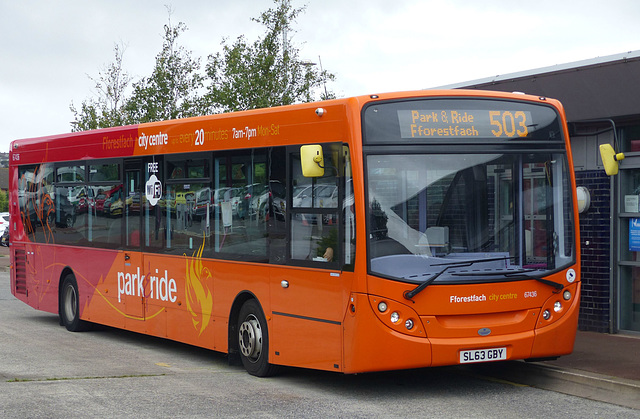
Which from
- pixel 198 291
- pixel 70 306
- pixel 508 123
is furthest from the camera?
pixel 70 306

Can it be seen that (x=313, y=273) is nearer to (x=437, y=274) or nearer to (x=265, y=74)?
(x=437, y=274)

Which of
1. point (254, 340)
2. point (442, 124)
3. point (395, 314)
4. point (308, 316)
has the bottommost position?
point (254, 340)

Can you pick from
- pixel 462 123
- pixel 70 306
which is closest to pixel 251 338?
pixel 462 123

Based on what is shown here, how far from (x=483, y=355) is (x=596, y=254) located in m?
4.88

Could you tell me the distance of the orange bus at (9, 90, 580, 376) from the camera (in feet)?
28.5

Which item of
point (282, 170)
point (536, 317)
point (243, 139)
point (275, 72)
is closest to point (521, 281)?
point (536, 317)

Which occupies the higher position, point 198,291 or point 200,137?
point 200,137

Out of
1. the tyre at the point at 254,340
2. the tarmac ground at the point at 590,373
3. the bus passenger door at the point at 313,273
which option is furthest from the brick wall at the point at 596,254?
the bus passenger door at the point at 313,273

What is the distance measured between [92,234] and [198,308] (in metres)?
3.44

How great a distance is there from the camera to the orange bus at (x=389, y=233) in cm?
867

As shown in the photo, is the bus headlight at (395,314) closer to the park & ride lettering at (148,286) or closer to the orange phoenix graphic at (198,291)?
the orange phoenix graphic at (198,291)

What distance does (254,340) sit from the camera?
10.3m

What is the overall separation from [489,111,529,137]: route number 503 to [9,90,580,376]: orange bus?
0.04ft

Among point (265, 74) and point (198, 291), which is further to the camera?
point (265, 74)
